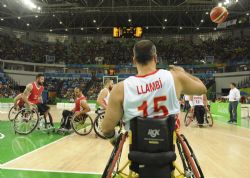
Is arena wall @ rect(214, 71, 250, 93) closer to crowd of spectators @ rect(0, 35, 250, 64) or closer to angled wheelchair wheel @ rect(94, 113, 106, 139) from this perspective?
crowd of spectators @ rect(0, 35, 250, 64)

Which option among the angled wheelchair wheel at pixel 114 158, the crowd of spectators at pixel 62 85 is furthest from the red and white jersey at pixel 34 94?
the crowd of spectators at pixel 62 85

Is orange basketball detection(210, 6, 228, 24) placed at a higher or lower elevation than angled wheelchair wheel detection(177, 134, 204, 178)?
higher

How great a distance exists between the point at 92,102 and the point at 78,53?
48.2 feet

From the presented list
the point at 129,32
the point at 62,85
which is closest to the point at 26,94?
the point at 129,32

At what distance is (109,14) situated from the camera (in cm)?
2842

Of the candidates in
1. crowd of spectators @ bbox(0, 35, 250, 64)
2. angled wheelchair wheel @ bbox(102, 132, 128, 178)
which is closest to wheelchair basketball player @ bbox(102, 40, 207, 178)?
angled wheelchair wheel @ bbox(102, 132, 128, 178)

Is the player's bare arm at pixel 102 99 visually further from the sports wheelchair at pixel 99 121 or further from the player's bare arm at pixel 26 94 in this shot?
the player's bare arm at pixel 26 94

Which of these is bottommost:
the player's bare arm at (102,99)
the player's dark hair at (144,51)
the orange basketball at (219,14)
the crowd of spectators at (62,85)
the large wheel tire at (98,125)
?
the large wheel tire at (98,125)

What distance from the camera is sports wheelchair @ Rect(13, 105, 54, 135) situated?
7062 mm

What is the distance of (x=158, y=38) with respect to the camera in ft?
118

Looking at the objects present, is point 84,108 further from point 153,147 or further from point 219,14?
point 153,147

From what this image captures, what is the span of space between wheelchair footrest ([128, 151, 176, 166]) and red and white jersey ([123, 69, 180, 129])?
27cm

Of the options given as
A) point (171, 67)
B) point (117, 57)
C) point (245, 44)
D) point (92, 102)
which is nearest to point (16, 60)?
point (117, 57)

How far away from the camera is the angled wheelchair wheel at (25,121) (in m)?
7.09
